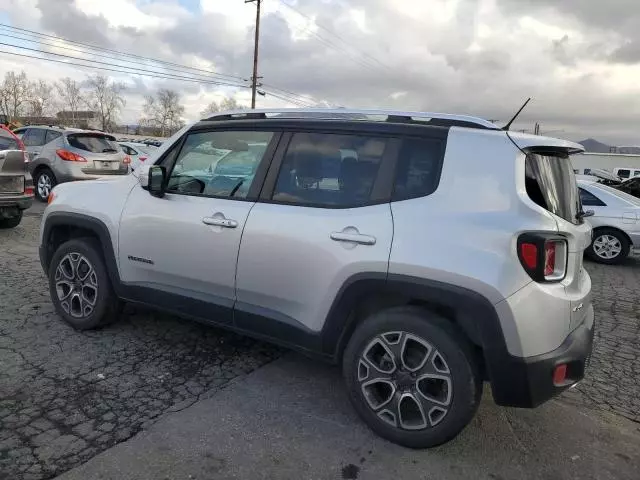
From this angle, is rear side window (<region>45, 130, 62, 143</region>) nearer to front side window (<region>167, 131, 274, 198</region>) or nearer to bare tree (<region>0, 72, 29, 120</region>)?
front side window (<region>167, 131, 274, 198</region>)

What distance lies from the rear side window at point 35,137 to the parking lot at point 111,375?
25.7ft

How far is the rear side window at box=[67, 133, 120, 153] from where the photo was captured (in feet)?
38.2

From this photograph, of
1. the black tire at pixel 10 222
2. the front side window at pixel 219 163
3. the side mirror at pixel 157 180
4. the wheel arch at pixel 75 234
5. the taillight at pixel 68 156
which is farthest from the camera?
the taillight at pixel 68 156

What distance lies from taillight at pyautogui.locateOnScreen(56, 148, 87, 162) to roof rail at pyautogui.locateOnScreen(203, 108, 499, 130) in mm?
8775

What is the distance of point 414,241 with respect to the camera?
2744mm

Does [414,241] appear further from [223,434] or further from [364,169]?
[223,434]

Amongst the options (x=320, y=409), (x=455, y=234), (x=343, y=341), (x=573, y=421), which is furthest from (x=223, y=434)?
(x=573, y=421)

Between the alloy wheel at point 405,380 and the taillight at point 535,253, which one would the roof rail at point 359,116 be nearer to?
the taillight at point 535,253

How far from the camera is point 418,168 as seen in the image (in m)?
2.90

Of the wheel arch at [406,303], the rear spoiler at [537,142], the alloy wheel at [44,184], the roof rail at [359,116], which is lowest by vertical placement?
the alloy wheel at [44,184]

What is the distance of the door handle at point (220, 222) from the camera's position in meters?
3.37

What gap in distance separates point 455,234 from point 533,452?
1363 millimetres

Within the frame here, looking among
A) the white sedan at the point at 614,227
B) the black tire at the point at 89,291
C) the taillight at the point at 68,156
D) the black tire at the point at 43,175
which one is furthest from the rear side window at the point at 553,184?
the black tire at the point at 43,175

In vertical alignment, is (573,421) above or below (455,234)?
below
